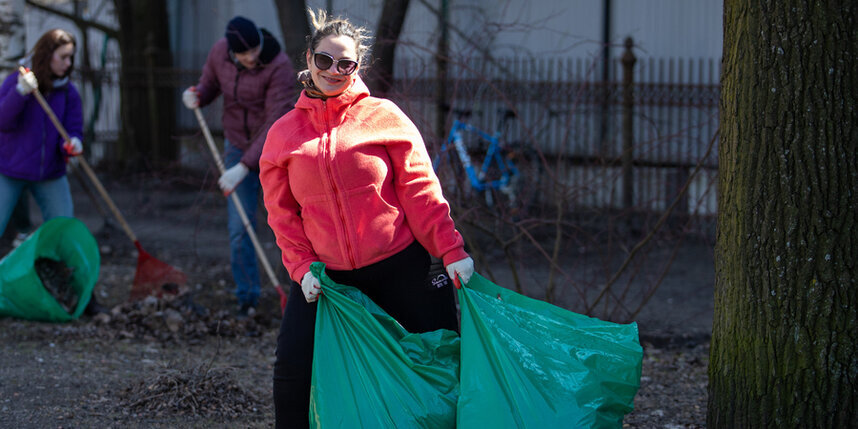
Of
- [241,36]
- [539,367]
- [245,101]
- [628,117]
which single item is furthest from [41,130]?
[628,117]

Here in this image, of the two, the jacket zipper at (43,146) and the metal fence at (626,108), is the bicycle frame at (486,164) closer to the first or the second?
the metal fence at (626,108)

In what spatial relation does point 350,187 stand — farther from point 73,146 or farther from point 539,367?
point 73,146

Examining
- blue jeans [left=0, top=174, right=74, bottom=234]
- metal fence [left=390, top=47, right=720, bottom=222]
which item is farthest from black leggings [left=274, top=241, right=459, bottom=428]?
metal fence [left=390, top=47, right=720, bottom=222]

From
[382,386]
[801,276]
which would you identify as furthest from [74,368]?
[801,276]

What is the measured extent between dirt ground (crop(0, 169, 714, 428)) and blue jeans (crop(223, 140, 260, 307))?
18 centimetres

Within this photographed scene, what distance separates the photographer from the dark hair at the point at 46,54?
16.7 feet

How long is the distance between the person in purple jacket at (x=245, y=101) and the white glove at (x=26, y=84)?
0.90 metres

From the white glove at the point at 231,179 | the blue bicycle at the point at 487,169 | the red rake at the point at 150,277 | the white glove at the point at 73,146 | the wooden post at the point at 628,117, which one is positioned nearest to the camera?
the white glove at the point at 231,179

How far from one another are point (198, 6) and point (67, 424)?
1105 cm

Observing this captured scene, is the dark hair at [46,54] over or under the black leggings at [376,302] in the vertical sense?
over

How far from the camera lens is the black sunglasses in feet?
8.71

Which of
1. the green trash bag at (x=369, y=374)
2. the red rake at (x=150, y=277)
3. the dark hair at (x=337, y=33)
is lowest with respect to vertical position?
the red rake at (x=150, y=277)

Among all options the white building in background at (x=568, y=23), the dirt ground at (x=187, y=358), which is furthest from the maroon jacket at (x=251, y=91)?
the white building in background at (x=568, y=23)

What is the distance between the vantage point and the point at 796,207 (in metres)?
2.56
